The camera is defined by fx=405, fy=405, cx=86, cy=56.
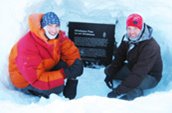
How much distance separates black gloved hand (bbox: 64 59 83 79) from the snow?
177mm

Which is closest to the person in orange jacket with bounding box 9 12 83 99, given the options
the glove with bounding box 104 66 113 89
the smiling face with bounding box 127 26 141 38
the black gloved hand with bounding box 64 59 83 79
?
the black gloved hand with bounding box 64 59 83 79

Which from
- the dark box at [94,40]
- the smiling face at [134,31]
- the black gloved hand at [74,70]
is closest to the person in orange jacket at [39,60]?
the black gloved hand at [74,70]

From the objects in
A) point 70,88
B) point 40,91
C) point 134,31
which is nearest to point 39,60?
point 40,91

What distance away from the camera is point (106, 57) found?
12.5ft

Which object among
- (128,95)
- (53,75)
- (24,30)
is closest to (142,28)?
(128,95)

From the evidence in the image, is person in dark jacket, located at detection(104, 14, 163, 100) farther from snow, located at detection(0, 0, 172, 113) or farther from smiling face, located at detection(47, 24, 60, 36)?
smiling face, located at detection(47, 24, 60, 36)

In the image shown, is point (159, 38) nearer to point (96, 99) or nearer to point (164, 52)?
point (164, 52)

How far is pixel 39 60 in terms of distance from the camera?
2.89 metres

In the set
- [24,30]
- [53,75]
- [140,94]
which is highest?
[24,30]

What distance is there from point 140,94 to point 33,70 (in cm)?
85

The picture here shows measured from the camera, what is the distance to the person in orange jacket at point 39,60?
111 inches

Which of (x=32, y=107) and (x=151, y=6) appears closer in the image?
(x=32, y=107)

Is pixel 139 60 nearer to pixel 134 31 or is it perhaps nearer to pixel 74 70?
pixel 134 31

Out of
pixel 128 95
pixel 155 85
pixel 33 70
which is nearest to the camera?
pixel 33 70
